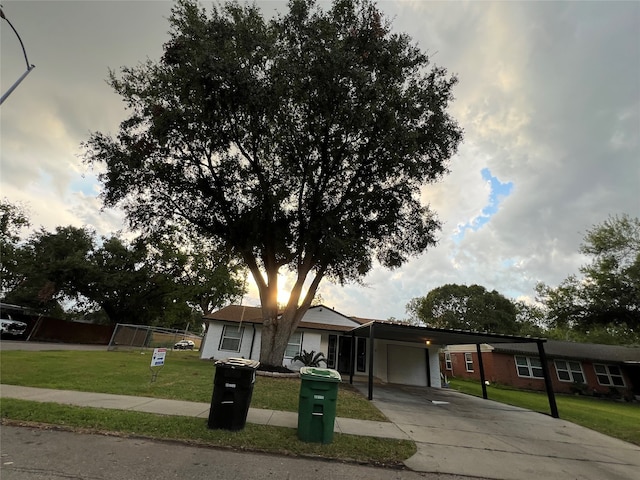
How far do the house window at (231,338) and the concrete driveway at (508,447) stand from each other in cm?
1183

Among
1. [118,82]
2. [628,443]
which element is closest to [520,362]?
[628,443]

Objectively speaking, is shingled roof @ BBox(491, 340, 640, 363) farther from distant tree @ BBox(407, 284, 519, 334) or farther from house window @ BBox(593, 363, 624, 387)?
distant tree @ BBox(407, 284, 519, 334)

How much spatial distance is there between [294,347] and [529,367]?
55.7 ft

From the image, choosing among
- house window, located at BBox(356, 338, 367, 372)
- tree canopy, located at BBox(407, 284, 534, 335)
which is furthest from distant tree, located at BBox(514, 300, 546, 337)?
house window, located at BBox(356, 338, 367, 372)

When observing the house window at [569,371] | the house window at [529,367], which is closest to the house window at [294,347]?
the house window at [529,367]

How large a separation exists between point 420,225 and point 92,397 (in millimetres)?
13281

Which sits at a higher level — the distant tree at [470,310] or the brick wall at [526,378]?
the distant tree at [470,310]

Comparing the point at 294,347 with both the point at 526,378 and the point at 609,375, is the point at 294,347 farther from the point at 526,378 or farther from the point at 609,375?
the point at 609,375

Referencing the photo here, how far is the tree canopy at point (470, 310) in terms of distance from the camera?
4291 cm

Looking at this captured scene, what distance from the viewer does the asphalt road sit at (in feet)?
11.8

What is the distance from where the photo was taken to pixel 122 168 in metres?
12.9

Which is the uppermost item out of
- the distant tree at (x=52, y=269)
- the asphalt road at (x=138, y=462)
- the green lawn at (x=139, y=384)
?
the distant tree at (x=52, y=269)

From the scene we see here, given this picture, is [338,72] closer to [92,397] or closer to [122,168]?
[122,168]

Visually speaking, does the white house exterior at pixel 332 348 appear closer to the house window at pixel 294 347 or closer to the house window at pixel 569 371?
the house window at pixel 294 347
